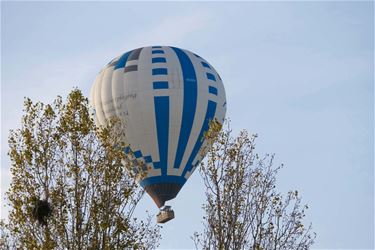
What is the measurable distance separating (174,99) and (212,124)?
20.0m

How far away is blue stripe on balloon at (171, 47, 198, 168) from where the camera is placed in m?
62.9

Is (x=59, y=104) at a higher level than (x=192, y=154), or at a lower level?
lower

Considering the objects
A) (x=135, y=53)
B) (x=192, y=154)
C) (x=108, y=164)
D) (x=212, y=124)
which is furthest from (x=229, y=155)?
(x=135, y=53)

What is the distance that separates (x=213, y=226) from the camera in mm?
42219

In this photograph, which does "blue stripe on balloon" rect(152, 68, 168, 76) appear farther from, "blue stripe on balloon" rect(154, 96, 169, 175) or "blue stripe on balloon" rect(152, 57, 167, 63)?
"blue stripe on balloon" rect(154, 96, 169, 175)

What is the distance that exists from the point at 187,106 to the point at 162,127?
6.76 ft

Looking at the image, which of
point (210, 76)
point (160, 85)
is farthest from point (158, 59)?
point (210, 76)

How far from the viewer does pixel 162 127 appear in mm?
63062

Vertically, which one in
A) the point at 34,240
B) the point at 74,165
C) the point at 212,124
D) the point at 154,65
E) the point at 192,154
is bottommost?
the point at 34,240

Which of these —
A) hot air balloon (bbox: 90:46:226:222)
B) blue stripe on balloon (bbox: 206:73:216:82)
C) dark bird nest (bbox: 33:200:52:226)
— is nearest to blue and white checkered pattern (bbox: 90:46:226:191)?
hot air balloon (bbox: 90:46:226:222)

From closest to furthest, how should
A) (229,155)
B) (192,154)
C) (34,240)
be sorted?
(34,240) → (229,155) → (192,154)

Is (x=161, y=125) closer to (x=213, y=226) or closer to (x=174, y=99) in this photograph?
(x=174, y=99)

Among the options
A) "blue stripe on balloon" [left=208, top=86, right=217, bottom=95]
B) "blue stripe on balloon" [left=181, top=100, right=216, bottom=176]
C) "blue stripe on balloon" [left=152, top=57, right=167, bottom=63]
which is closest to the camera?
"blue stripe on balloon" [left=181, top=100, right=216, bottom=176]

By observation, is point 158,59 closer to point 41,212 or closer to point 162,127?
point 162,127
